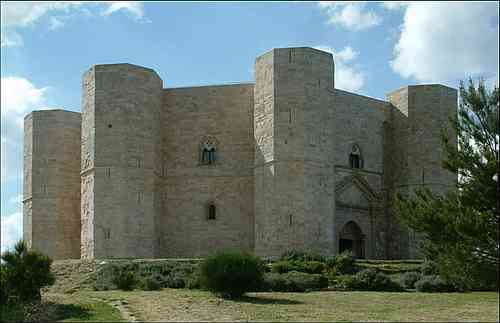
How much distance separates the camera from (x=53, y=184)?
3794cm

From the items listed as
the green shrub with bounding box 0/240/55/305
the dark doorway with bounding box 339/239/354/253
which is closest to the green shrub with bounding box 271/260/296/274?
the dark doorway with bounding box 339/239/354/253

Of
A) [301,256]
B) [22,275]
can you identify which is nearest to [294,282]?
[301,256]

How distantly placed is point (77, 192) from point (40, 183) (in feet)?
5.64

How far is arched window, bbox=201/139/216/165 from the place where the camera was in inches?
1385

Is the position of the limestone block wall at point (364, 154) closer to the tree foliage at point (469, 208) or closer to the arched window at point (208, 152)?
the arched window at point (208, 152)

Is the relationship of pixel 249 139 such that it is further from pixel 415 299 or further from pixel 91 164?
pixel 415 299

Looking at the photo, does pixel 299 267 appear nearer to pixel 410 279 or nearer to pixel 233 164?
pixel 410 279

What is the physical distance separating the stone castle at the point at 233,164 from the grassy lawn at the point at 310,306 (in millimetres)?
10330

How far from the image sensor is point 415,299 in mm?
20234

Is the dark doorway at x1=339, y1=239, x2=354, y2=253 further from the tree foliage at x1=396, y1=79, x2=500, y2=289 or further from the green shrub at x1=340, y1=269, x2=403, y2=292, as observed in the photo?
the tree foliage at x1=396, y1=79, x2=500, y2=289

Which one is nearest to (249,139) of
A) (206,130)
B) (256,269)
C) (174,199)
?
(206,130)

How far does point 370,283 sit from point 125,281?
692 centimetres

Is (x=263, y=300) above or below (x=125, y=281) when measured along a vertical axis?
below

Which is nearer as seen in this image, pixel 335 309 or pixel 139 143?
pixel 335 309
